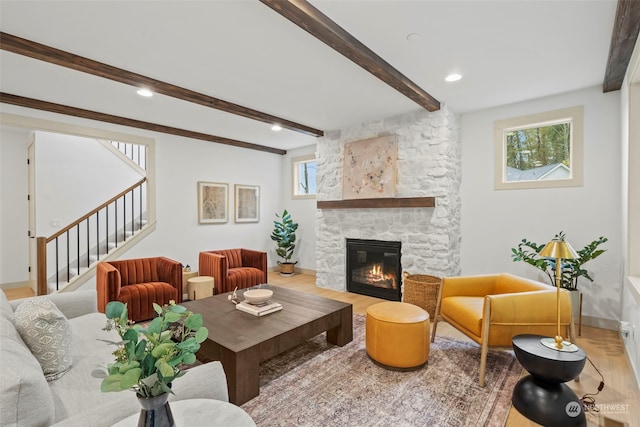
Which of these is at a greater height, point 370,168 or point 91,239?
point 370,168

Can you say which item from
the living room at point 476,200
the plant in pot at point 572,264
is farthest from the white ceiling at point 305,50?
the plant in pot at point 572,264

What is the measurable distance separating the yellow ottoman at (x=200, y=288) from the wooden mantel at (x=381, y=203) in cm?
219

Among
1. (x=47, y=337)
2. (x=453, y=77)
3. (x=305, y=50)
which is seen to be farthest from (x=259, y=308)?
(x=453, y=77)

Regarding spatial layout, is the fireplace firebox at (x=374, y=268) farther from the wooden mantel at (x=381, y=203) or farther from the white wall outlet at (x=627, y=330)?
the white wall outlet at (x=627, y=330)

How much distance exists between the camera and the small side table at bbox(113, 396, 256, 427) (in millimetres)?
1069

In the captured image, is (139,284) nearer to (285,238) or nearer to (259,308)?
(259,308)

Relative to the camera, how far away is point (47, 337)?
164cm

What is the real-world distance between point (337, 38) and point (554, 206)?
3.27 metres

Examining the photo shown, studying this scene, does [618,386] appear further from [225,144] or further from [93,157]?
[93,157]

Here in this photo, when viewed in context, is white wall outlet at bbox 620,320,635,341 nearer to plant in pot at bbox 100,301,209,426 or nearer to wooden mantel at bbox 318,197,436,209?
wooden mantel at bbox 318,197,436,209

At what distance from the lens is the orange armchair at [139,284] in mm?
3525

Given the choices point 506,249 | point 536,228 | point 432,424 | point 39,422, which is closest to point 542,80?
point 536,228

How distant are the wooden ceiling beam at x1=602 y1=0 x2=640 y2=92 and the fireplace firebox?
9.56 feet

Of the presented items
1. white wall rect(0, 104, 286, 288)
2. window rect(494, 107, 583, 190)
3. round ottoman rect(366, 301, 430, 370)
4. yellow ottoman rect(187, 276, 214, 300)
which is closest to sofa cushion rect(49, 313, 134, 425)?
round ottoman rect(366, 301, 430, 370)
